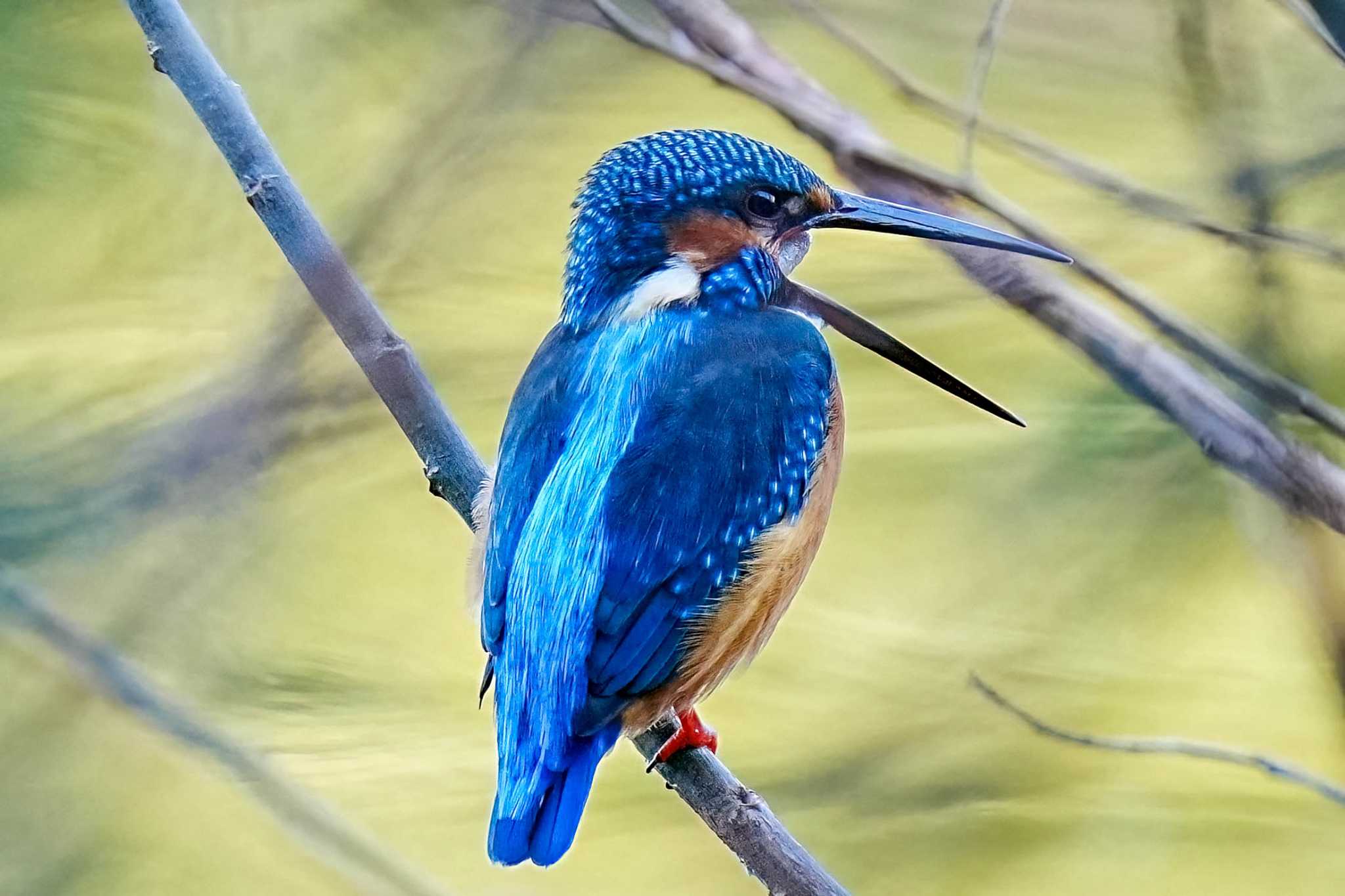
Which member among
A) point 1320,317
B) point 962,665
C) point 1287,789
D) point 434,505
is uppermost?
point 1320,317

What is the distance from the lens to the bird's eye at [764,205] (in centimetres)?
120

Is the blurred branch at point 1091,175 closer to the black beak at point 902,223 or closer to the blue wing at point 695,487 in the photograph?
the black beak at point 902,223

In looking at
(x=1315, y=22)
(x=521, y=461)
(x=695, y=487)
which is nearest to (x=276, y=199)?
(x=521, y=461)

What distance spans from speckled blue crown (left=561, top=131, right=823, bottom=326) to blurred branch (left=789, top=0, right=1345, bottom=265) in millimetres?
140

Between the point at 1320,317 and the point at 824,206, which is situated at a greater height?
the point at 824,206

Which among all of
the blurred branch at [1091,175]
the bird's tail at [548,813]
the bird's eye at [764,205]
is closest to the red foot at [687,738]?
the bird's tail at [548,813]

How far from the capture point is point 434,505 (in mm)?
1683

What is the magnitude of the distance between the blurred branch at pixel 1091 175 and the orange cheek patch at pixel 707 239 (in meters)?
0.20

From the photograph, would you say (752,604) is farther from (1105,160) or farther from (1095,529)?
(1105,160)

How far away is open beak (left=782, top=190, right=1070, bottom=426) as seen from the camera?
1.01m

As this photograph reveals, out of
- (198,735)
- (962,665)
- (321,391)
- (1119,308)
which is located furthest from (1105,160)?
(198,735)

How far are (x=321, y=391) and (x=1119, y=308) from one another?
0.82m

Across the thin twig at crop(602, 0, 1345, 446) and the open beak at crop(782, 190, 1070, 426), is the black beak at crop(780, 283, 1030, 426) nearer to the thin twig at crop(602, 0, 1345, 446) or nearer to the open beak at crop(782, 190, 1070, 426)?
the open beak at crop(782, 190, 1070, 426)

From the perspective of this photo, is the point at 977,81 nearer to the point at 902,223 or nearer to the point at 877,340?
the point at 902,223
